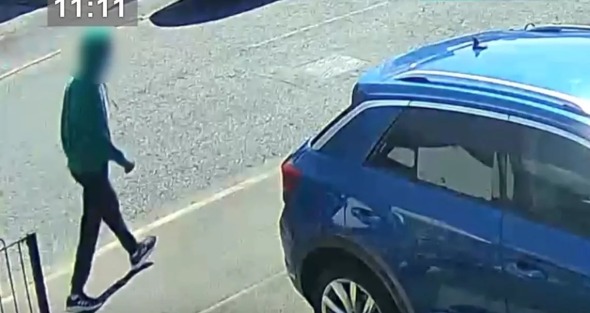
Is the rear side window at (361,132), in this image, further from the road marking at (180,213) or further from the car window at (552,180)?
the road marking at (180,213)

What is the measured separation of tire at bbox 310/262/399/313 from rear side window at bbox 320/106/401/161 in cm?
58

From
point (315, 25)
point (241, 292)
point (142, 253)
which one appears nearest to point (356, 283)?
point (241, 292)

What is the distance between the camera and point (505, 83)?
5.34 m

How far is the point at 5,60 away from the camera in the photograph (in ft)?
42.7

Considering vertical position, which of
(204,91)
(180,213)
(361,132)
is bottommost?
(180,213)

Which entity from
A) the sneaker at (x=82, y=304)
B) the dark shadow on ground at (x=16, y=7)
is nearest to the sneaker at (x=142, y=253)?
the sneaker at (x=82, y=304)

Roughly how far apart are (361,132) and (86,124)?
192 cm

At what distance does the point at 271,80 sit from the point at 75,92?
464cm

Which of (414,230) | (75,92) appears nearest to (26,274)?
(75,92)

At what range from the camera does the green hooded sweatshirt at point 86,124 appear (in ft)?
22.9

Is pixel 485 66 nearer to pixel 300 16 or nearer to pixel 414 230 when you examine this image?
pixel 414 230

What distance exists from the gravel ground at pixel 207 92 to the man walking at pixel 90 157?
68cm

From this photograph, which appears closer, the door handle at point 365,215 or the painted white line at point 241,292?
the door handle at point 365,215
